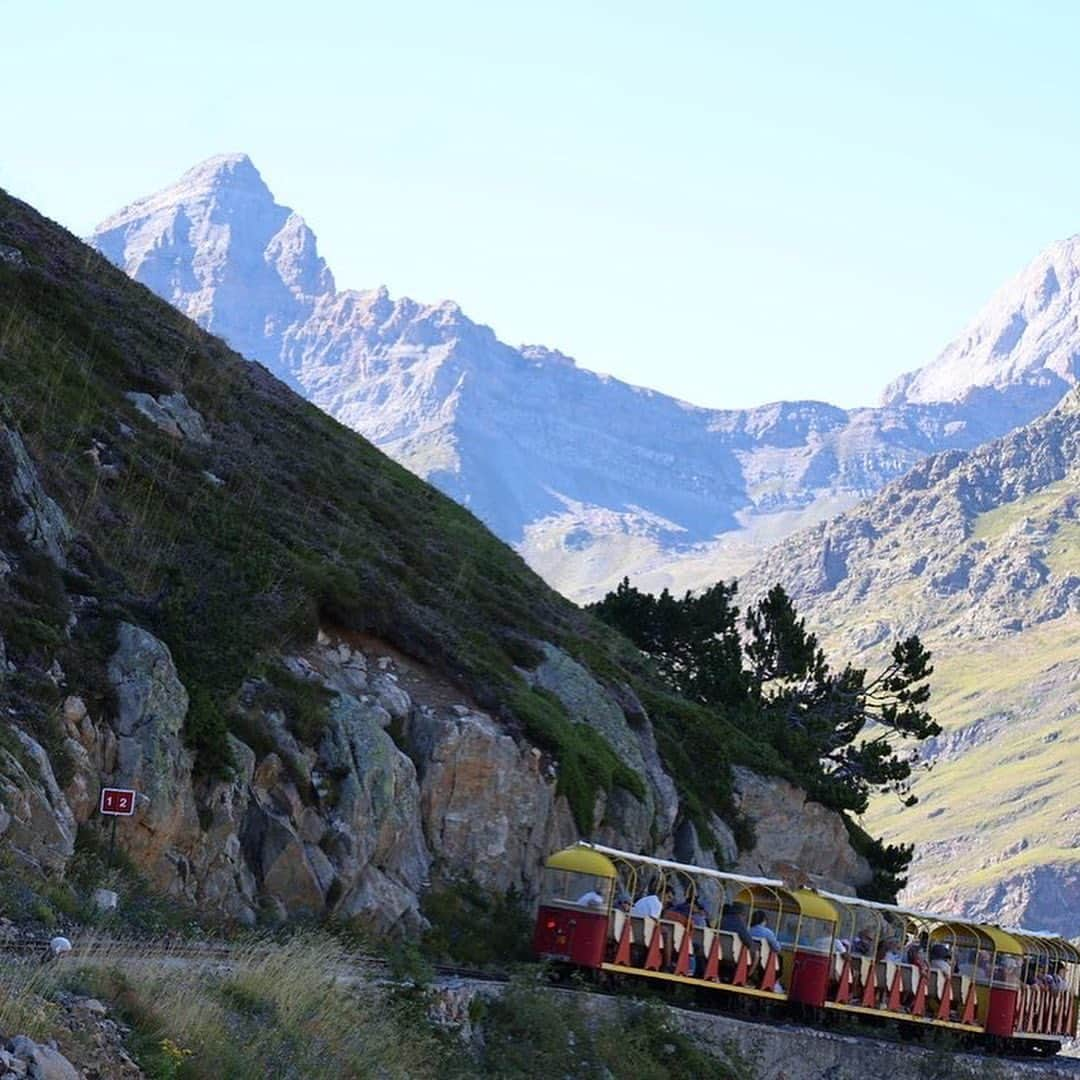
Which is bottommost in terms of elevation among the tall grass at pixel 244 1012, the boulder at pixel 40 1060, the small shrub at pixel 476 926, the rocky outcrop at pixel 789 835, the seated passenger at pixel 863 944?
the boulder at pixel 40 1060

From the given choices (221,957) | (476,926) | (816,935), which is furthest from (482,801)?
(221,957)

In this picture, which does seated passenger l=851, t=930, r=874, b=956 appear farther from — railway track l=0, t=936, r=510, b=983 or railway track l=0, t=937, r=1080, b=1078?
railway track l=0, t=936, r=510, b=983

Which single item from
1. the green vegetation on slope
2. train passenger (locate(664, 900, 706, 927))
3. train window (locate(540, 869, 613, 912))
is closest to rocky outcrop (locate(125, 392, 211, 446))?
the green vegetation on slope

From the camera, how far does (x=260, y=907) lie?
34.8 meters

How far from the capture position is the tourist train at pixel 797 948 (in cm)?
4000

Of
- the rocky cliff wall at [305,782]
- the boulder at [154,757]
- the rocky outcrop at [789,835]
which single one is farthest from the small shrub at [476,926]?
the rocky outcrop at [789,835]

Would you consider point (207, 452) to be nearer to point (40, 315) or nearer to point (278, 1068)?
point (40, 315)

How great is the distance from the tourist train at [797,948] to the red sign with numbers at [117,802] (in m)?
12.1

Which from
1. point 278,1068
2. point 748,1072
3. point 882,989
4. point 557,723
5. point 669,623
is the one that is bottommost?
point 278,1068

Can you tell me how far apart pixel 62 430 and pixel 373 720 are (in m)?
9.18

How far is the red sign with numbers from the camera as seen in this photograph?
97.7 ft

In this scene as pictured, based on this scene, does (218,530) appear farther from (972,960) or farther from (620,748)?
(972,960)

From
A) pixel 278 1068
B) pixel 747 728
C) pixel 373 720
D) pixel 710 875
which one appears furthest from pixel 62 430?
pixel 747 728

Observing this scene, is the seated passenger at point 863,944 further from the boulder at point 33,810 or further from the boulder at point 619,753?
the boulder at point 33,810
